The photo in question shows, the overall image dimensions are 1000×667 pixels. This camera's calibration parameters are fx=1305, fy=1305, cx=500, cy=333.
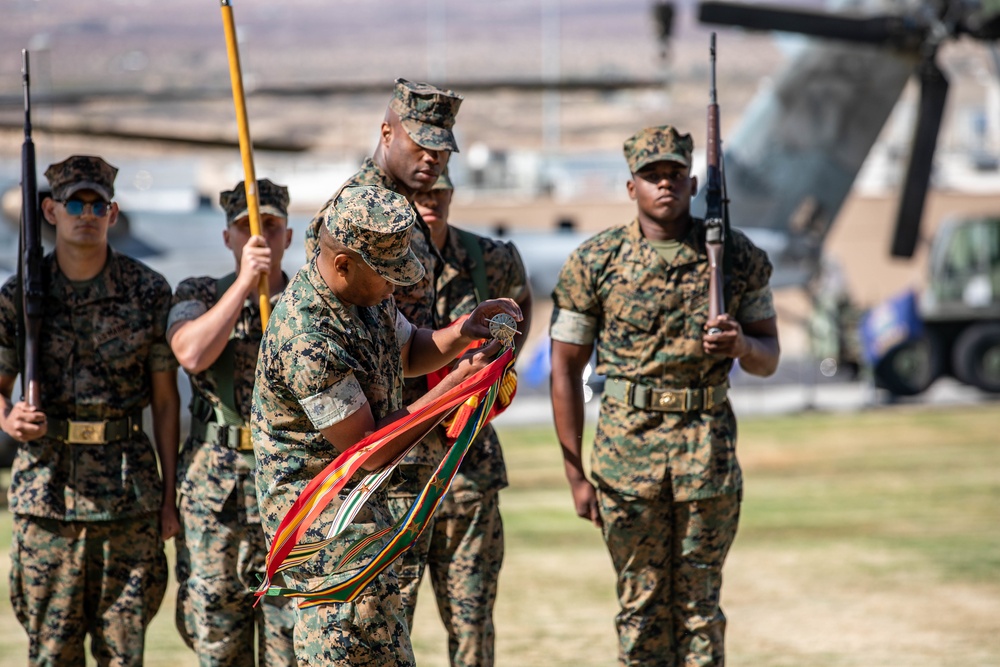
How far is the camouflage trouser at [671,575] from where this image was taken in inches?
190

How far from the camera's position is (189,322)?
464cm

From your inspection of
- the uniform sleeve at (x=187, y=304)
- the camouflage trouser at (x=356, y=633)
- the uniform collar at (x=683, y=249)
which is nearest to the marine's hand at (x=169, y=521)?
the uniform sleeve at (x=187, y=304)

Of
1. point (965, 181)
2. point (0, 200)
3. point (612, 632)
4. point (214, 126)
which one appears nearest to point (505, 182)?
point (965, 181)

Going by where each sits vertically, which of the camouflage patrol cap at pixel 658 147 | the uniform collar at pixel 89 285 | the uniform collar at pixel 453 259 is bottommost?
the uniform collar at pixel 89 285

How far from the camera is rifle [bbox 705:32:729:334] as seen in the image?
Answer: 188 inches

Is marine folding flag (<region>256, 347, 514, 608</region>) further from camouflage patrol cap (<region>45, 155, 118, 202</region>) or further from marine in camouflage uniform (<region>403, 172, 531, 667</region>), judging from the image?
camouflage patrol cap (<region>45, 155, 118, 202</region>)

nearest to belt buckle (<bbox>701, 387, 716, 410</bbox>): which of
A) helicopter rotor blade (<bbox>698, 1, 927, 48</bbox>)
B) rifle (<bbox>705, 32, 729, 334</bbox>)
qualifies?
rifle (<bbox>705, 32, 729, 334</bbox>)

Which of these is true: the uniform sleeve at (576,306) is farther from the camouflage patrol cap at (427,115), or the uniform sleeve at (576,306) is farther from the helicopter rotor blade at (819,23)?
the helicopter rotor blade at (819,23)

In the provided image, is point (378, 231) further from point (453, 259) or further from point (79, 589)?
point (79, 589)

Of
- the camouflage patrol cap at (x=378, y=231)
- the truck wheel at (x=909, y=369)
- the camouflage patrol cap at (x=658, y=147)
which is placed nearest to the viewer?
the camouflage patrol cap at (x=378, y=231)

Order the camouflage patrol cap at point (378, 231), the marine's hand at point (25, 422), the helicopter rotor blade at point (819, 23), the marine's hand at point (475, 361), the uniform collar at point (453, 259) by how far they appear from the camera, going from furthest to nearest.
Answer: the helicopter rotor blade at point (819, 23) → the uniform collar at point (453, 259) → the marine's hand at point (25, 422) → the marine's hand at point (475, 361) → the camouflage patrol cap at point (378, 231)

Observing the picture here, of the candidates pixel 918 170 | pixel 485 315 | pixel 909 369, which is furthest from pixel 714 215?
pixel 909 369

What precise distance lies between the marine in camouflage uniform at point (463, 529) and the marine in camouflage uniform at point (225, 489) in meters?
0.56

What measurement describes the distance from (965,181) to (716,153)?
45004 mm
